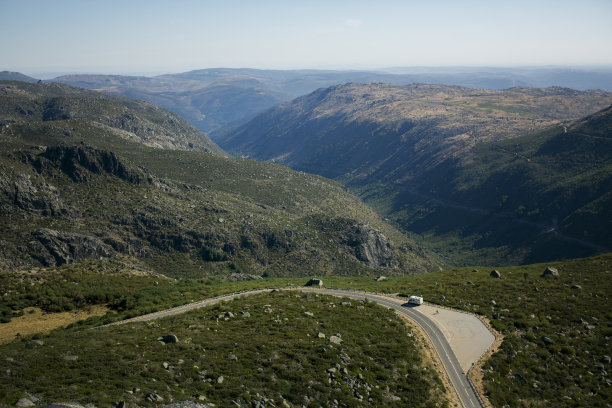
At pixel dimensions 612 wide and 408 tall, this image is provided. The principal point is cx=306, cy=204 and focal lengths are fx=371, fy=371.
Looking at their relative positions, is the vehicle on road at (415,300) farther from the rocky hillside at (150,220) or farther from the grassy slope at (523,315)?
the rocky hillside at (150,220)

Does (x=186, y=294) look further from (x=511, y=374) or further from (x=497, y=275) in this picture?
(x=497, y=275)

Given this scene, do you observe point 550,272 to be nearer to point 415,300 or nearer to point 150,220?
point 415,300

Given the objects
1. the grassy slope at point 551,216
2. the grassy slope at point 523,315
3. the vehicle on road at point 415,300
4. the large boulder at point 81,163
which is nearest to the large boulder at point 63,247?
the grassy slope at point 523,315

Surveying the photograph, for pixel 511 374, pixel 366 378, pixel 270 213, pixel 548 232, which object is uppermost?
pixel 366 378

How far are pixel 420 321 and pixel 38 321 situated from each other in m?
42.9

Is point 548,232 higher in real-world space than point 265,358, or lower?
lower

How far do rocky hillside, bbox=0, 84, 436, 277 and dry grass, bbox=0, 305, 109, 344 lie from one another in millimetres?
31401

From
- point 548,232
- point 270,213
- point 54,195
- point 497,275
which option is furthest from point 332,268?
point 548,232

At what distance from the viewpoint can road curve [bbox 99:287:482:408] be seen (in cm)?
3309

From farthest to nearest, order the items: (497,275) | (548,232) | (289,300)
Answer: (548,232) → (497,275) → (289,300)

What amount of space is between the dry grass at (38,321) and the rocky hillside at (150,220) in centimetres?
3140

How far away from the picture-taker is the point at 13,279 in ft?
156

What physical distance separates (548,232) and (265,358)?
172808 millimetres

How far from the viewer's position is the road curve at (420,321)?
33.1 metres
